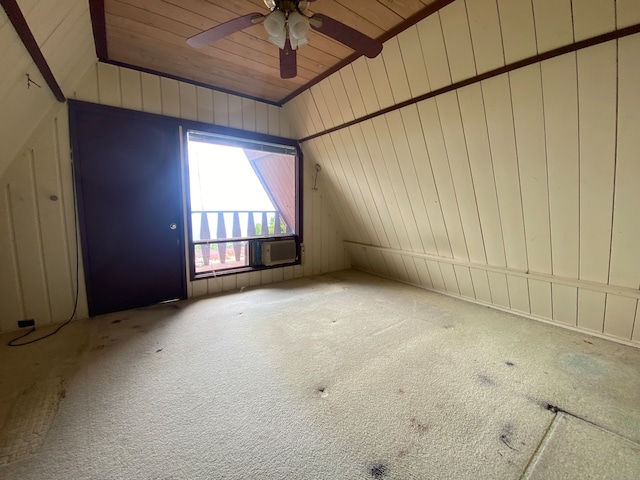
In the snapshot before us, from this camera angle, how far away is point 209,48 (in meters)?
2.26

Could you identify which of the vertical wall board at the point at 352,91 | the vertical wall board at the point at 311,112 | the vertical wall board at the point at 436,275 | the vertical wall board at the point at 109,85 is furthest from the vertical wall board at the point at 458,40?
the vertical wall board at the point at 109,85

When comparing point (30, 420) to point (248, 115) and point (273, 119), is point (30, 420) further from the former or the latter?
point (273, 119)

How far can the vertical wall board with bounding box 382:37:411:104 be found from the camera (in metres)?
2.04

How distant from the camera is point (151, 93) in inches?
108

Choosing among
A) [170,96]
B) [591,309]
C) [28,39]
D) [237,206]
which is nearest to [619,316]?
[591,309]

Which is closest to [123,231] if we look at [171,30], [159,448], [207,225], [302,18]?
[207,225]

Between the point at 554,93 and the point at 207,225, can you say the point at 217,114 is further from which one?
the point at 554,93

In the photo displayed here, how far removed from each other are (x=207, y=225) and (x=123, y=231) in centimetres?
143

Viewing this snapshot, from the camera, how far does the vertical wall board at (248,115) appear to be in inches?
130

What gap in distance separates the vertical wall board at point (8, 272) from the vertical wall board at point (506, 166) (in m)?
3.92

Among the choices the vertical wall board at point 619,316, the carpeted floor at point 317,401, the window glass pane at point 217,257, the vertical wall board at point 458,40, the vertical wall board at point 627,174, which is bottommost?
the carpeted floor at point 317,401

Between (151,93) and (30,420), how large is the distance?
2829mm

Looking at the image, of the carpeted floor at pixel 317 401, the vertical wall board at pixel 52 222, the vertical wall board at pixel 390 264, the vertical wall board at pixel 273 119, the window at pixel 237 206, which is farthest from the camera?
the vertical wall board at pixel 390 264

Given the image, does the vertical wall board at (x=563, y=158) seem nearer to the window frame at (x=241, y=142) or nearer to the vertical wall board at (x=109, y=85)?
the window frame at (x=241, y=142)
